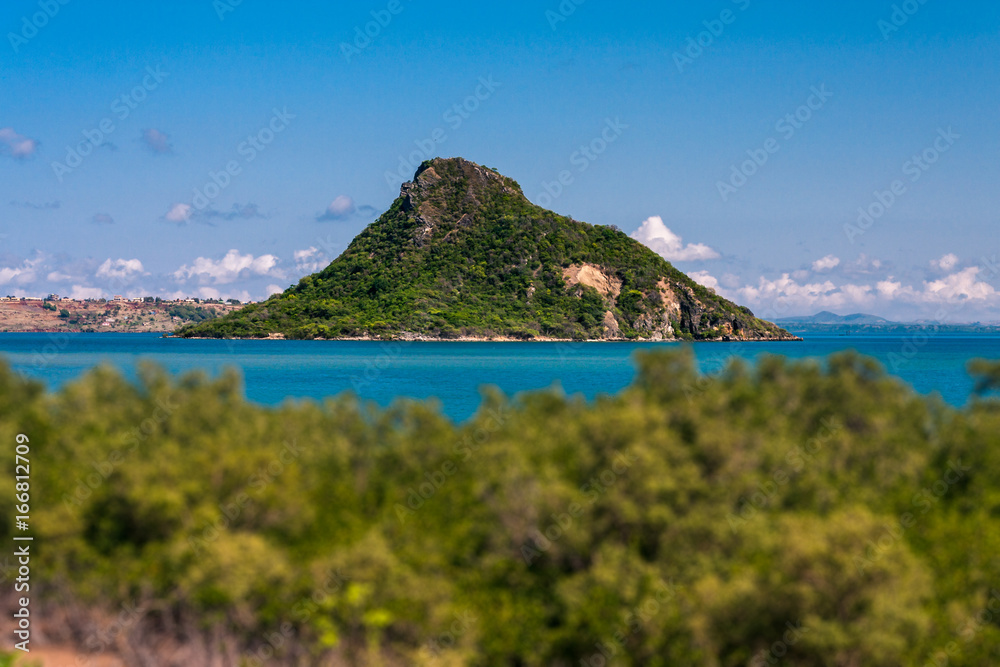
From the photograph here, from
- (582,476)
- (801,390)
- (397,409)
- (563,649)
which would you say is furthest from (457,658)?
(801,390)

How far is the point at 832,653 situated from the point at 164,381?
16857 mm

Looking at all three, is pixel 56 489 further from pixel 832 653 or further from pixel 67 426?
pixel 832 653

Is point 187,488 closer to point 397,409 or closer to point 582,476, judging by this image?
point 397,409

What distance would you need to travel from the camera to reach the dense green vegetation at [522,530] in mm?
12172

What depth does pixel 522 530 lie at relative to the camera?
14.8m

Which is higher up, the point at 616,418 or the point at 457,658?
the point at 616,418

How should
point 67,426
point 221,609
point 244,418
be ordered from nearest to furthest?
point 221,609
point 67,426
point 244,418

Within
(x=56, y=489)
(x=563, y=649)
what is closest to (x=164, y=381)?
(x=56, y=489)

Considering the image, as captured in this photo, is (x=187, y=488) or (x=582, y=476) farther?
(x=582, y=476)

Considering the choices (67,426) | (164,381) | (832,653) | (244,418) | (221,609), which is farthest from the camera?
(164,381)

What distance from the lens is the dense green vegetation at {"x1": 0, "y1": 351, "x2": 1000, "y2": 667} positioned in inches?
479

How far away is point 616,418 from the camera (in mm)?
15617

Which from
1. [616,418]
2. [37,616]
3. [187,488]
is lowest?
[37,616]

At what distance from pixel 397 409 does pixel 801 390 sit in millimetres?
11122
